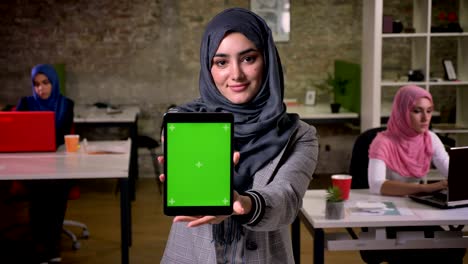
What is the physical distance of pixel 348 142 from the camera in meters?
8.50

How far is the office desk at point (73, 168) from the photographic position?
13.9 ft

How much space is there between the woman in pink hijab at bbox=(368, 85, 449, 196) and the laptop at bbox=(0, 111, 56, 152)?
6.95 ft

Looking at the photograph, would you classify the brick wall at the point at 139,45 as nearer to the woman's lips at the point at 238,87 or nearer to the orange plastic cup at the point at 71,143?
the orange plastic cup at the point at 71,143

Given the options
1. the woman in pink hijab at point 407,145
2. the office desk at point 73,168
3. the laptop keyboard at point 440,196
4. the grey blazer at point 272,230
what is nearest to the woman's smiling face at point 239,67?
the grey blazer at point 272,230

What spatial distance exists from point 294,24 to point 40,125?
412cm

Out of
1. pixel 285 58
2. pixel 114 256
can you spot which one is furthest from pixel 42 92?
pixel 285 58

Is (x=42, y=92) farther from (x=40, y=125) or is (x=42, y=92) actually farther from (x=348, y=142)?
(x=348, y=142)

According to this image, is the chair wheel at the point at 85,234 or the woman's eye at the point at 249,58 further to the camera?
the chair wheel at the point at 85,234

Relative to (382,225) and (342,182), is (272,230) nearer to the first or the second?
(382,225)

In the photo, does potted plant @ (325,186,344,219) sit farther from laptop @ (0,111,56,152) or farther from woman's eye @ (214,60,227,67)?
laptop @ (0,111,56,152)

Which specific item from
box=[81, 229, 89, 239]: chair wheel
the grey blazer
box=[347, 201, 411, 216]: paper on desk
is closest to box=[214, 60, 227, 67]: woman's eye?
the grey blazer

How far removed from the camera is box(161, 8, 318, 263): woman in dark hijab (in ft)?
5.47

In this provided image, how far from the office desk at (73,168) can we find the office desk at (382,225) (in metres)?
1.28

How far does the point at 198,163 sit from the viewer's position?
1456 millimetres
